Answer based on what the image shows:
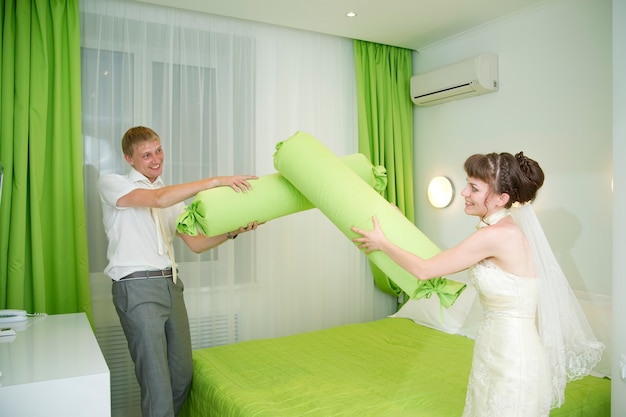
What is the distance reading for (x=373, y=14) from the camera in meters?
3.39

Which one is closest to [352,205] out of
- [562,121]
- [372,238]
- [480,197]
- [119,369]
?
[372,238]

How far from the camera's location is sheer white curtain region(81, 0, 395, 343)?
3170mm

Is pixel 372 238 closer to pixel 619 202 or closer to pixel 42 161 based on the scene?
pixel 619 202

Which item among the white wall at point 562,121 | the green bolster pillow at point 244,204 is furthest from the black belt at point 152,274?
the white wall at point 562,121

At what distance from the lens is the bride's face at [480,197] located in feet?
6.37

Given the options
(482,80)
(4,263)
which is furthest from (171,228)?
(482,80)

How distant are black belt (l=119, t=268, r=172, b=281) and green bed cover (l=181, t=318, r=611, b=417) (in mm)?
550

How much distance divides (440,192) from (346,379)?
6.06 ft

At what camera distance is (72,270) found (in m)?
2.99

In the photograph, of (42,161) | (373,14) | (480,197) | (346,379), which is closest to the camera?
(480,197)

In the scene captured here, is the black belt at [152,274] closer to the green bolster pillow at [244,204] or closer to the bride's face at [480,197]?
the green bolster pillow at [244,204]

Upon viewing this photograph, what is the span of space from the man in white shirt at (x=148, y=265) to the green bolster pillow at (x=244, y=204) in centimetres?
5

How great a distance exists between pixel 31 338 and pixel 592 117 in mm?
2986

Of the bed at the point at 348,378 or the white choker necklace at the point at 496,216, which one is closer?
the white choker necklace at the point at 496,216
